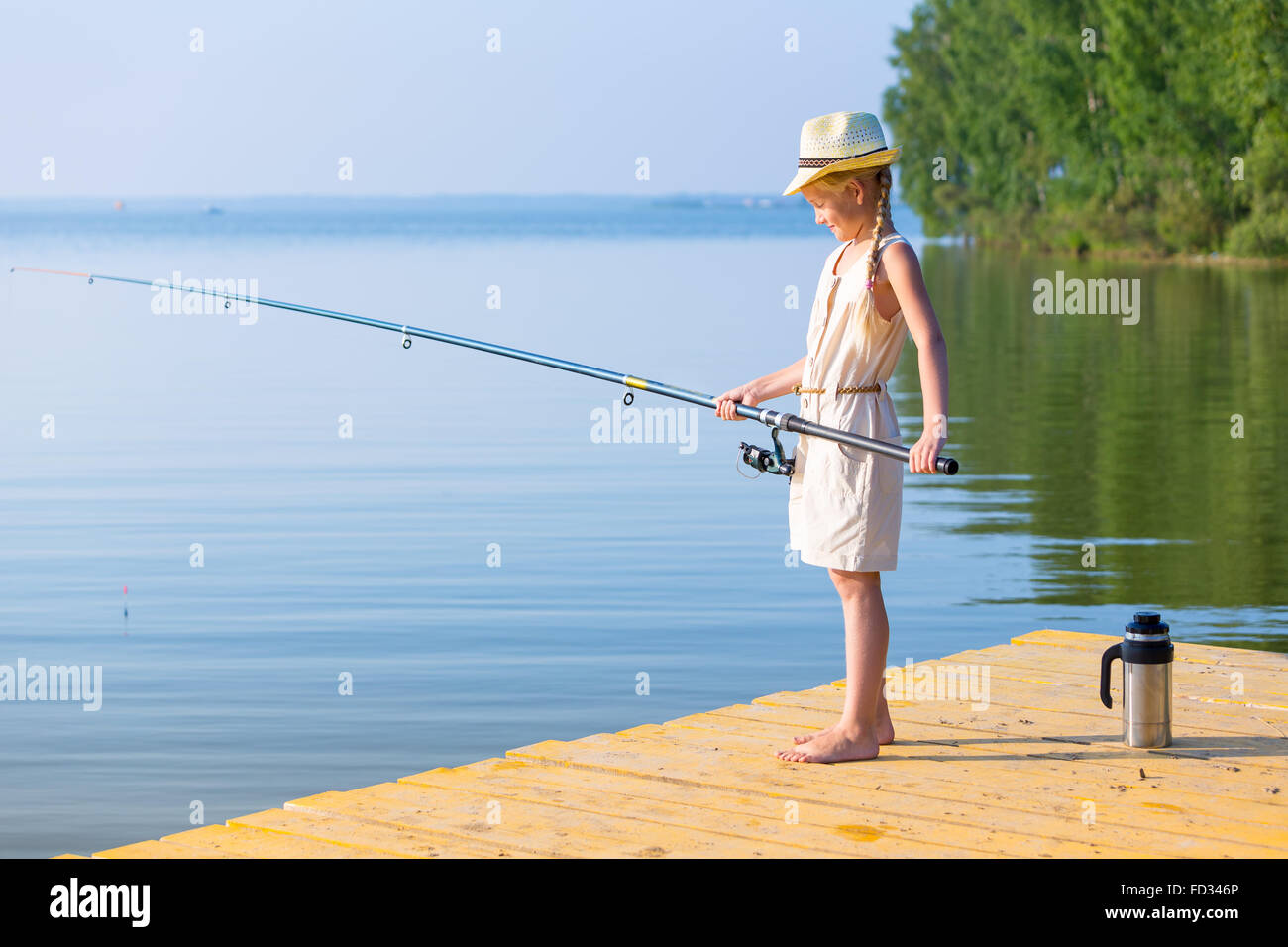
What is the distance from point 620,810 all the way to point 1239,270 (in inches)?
1958

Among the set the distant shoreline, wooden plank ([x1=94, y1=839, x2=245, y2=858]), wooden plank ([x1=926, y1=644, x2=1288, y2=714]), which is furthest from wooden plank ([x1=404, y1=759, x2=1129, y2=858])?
the distant shoreline

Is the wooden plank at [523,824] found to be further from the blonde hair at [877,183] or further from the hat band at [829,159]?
the hat band at [829,159]

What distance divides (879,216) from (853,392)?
565 mm

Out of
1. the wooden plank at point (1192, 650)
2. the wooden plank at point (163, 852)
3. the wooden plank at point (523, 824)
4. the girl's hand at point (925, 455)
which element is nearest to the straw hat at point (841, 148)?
the girl's hand at point (925, 455)

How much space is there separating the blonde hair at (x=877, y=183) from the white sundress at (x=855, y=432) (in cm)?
5

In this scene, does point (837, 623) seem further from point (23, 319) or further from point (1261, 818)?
point (23, 319)

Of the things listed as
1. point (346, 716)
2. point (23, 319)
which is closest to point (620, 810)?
point (346, 716)

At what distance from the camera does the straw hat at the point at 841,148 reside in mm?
5773

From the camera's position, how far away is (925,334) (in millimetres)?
5602

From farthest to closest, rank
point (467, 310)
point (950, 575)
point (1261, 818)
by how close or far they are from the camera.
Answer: point (467, 310), point (950, 575), point (1261, 818)

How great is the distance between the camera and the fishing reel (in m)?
5.98

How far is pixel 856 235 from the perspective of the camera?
5.95 meters

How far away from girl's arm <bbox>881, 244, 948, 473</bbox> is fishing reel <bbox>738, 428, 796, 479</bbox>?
1.78 ft

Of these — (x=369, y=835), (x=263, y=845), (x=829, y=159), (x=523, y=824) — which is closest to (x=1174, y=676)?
(x=829, y=159)
